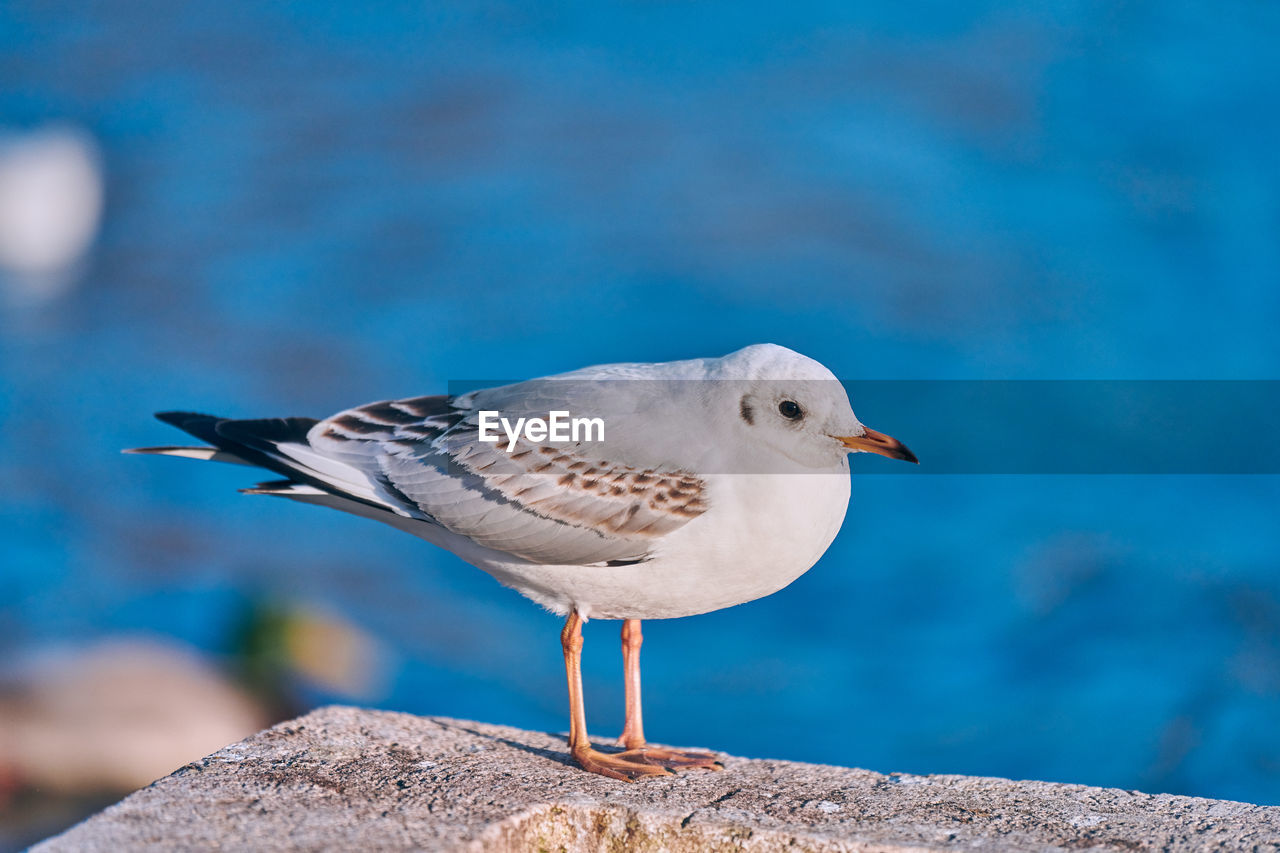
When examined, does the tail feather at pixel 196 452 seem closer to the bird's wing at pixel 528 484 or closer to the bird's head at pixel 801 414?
the bird's wing at pixel 528 484

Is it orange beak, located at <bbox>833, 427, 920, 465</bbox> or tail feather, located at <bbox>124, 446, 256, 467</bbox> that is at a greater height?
orange beak, located at <bbox>833, 427, 920, 465</bbox>

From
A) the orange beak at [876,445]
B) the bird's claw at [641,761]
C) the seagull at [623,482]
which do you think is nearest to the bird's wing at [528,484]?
the seagull at [623,482]

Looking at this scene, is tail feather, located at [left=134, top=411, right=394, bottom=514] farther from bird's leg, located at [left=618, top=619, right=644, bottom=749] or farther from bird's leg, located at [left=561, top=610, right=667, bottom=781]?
bird's leg, located at [left=618, top=619, right=644, bottom=749]

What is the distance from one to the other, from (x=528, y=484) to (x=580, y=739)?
91cm

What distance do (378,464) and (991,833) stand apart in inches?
95.5

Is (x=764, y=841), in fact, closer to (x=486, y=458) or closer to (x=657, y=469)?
(x=657, y=469)

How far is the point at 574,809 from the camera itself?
137 inches

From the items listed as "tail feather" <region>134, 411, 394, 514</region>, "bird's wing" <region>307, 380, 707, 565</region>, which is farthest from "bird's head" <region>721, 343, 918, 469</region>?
"tail feather" <region>134, 411, 394, 514</region>

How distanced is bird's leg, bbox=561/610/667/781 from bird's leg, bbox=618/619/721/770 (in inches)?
3.1

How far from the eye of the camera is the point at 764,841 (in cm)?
333

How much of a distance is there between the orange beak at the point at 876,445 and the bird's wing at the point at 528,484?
517 millimetres

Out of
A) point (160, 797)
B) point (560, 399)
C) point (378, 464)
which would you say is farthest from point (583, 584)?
point (160, 797)

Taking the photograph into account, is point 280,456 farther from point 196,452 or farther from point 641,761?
point 641,761

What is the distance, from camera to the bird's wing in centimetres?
384
